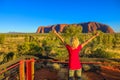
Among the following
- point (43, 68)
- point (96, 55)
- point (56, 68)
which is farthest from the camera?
point (96, 55)

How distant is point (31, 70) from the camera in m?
6.34

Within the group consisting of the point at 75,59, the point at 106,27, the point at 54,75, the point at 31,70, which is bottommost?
the point at 54,75

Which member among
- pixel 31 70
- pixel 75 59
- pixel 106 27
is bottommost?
pixel 31 70

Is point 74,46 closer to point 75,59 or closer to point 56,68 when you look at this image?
point 75,59

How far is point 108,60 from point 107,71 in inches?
20.3

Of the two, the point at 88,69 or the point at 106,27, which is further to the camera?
the point at 106,27

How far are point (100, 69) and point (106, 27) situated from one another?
548ft

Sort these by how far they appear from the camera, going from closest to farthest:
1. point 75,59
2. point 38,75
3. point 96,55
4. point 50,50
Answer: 1. point 75,59
2. point 38,75
3. point 96,55
4. point 50,50

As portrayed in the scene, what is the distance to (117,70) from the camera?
10.6 meters

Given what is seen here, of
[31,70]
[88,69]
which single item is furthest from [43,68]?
[31,70]

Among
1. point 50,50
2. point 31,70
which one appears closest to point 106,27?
point 50,50

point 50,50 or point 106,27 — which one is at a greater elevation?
point 106,27

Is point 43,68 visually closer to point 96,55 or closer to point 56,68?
point 56,68

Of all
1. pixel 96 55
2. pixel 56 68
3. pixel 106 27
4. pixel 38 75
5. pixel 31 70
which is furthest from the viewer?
pixel 106 27
